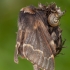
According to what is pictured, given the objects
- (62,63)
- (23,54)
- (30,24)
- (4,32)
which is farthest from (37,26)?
(4,32)

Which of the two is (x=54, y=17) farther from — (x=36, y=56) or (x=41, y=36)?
(x=36, y=56)

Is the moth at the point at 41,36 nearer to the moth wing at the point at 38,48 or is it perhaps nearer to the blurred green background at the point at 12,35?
the moth wing at the point at 38,48

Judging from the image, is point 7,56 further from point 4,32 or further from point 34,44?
point 34,44

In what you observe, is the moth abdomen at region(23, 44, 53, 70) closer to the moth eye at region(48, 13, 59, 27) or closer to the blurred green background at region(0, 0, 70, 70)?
the moth eye at region(48, 13, 59, 27)

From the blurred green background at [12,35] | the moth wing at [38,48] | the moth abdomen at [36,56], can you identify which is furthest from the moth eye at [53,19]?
the blurred green background at [12,35]

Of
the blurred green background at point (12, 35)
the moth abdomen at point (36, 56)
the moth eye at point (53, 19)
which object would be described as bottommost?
the blurred green background at point (12, 35)

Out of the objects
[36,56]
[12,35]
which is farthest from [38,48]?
[12,35]
